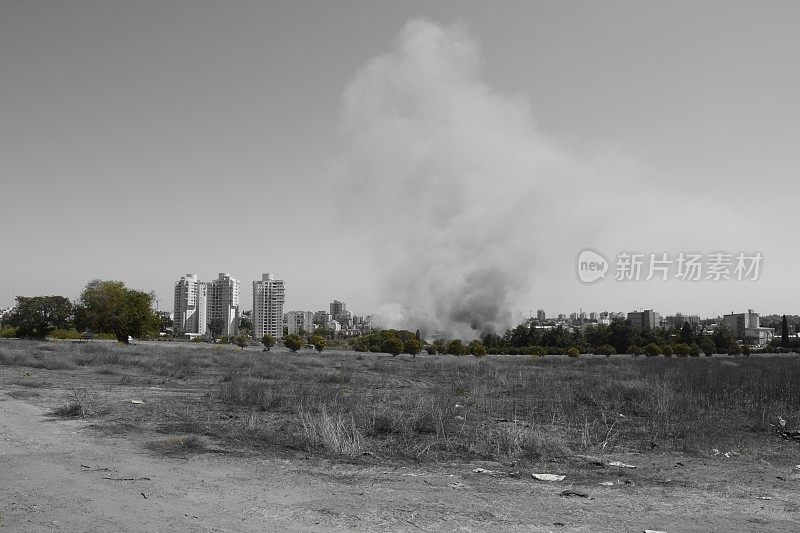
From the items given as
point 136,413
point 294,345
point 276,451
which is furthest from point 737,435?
point 294,345

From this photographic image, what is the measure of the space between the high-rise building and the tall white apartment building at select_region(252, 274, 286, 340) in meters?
16.7

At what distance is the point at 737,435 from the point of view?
451 inches

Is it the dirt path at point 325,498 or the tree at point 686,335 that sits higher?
the dirt path at point 325,498

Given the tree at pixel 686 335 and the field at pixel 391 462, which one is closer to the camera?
the field at pixel 391 462

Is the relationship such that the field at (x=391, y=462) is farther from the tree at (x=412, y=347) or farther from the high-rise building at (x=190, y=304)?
the high-rise building at (x=190, y=304)

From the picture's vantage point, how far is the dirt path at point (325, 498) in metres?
5.63

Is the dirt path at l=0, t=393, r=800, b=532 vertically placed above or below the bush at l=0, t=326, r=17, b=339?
above

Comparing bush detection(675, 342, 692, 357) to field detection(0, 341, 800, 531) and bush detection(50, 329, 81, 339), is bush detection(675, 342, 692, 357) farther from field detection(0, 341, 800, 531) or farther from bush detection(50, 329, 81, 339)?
bush detection(50, 329, 81, 339)

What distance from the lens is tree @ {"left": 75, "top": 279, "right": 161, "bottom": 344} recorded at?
59.8m

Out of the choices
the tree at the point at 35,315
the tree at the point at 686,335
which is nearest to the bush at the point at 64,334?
the tree at the point at 35,315

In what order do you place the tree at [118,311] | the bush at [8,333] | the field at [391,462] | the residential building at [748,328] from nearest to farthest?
1. the field at [391,462]
2. the tree at [118,311]
3. the bush at [8,333]
4. the residential building at [748,328]

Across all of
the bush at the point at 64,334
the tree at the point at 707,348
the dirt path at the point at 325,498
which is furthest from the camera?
the tree at the point at 707,348

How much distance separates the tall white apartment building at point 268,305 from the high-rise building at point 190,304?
16699 millimetres

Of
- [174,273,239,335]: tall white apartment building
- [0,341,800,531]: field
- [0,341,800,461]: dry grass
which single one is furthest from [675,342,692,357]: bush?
[174,273,239,335]: tall white apartment building
